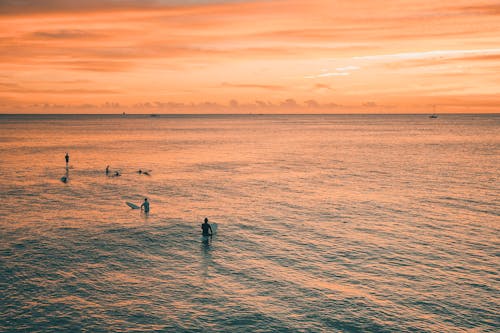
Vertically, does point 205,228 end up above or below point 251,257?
above

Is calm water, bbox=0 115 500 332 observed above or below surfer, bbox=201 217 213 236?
below

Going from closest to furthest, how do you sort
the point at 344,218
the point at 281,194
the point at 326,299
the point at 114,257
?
the point at 326,299 → the point at 114,257 → the point at 344,218 → the point at 281,194

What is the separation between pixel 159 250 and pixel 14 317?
13.8m

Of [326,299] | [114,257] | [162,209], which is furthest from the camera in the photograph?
[162,209]

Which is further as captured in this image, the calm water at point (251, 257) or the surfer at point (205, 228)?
the surfer at point (205, 228)

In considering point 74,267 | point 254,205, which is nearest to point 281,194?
point 254,205

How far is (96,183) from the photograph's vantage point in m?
70.4

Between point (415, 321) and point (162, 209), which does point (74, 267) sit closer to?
Result: point (162, 209)

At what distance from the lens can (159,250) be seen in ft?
121

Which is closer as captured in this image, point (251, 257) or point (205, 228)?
point (251, 257)

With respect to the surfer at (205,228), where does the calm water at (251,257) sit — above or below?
below

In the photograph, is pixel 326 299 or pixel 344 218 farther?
pixel 344 218

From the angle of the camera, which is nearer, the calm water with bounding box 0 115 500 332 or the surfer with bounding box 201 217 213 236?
the calm water with bounding box 0 115 500 332

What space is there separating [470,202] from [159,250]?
150 ft
